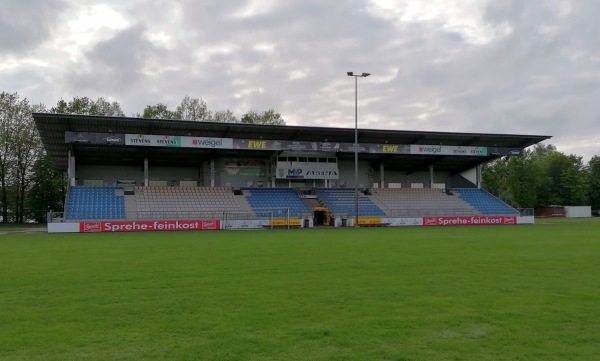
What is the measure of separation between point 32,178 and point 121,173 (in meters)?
19.5

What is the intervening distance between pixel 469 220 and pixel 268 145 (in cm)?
2185

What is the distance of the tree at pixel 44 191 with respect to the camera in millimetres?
62269

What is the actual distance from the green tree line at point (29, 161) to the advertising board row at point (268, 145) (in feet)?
63.5

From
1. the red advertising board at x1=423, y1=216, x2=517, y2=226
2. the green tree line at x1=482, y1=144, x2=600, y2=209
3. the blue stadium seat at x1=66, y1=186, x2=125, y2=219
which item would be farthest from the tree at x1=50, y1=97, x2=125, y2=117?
the green tree line at x1=482, y1=144, x2=600, y2=209

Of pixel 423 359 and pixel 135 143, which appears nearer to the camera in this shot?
pixel 423 359

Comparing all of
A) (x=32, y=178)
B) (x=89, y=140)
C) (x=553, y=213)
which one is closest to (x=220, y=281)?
(x=89, y=140)

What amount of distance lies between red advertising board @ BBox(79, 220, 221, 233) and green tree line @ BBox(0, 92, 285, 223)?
75.2ft

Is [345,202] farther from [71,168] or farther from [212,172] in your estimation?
[71,168]

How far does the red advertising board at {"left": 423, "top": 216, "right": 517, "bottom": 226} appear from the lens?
48062 millimetres

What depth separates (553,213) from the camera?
8200 cm

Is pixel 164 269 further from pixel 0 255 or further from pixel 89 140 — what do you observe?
pixel 89 140

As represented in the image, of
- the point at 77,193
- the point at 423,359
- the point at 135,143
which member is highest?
the point at 135,143

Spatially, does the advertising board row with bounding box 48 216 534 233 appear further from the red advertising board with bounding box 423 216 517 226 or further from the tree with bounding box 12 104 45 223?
the tree with bounding box 12 104 45 223

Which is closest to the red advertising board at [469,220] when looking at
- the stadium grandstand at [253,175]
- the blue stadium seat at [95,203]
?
the stadium grandstand at [253,175]
